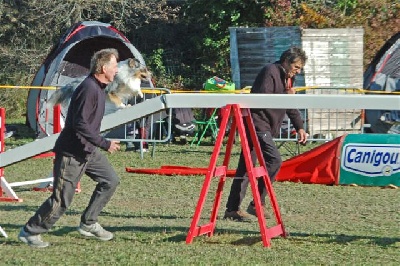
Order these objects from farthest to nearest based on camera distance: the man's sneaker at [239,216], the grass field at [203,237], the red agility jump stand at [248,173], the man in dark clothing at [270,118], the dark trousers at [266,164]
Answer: the man's sneaker at [239,216], the dark trousers at [266,164], the man in dark clothing at [270,118], the red agility jump stand at [248,173], the grass field at [203,237]

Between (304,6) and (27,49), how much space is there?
26.0 ft

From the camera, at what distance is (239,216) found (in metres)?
9.37

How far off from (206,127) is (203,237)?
31.1 ft

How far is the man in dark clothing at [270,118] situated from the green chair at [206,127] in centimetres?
820

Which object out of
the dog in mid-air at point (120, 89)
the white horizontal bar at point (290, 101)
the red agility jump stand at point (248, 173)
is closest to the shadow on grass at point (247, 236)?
the red agility jump stand at point (248, 173)

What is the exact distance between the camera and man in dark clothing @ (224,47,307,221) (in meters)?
9.02

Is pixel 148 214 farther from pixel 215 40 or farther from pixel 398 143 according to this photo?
pixel 215 40

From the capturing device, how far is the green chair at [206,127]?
17.7 meters

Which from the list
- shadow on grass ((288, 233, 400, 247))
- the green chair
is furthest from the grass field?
the green chair

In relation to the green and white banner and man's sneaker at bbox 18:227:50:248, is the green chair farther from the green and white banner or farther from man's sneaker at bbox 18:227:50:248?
man's sneaker at bbox 18:227:50:248

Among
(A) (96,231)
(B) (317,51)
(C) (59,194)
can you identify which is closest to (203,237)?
(A) (96,231)

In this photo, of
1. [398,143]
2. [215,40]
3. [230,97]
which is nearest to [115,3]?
[215,40]

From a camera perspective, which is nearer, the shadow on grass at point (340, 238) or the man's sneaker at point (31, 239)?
the man's sneaker at point (31, 239)

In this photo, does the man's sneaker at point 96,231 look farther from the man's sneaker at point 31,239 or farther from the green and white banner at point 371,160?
the green and white banner at point 371,160
